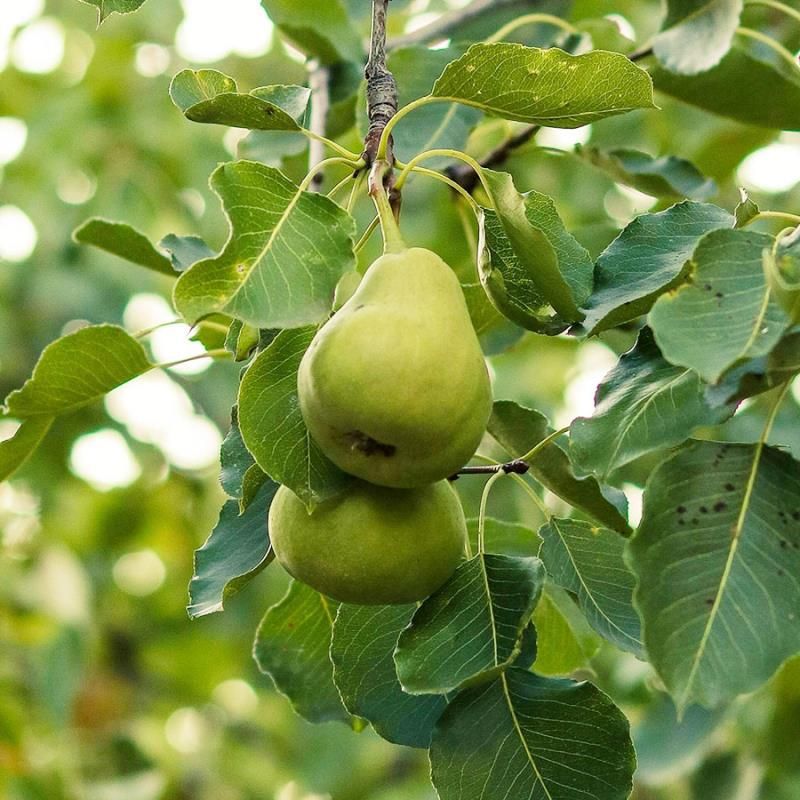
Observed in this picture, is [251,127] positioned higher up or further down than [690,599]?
higher up

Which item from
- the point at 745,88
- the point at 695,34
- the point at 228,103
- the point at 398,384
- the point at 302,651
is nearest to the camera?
the point at 398,384

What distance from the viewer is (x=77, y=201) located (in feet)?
15.1

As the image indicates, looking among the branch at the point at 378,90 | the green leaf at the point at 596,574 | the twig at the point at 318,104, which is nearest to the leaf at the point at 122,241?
the twig at the point at 318,104

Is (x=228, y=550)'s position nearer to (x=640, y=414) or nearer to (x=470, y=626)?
(x=470, y=626)

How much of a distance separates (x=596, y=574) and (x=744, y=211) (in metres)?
0.43

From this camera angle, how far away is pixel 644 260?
1.33 m

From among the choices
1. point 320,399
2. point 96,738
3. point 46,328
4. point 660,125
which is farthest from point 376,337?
point 46,328

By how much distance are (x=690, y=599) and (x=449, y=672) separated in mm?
267

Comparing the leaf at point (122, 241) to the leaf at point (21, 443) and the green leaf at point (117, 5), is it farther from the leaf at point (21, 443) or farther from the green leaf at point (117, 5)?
the green leaf at point (117, 5)

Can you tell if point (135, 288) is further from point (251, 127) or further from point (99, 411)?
point (251, 127)

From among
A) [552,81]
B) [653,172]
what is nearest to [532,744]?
[552,81]

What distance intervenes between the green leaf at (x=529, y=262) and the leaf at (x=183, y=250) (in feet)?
1.66

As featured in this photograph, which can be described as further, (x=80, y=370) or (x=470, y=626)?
(x=80, y=370)

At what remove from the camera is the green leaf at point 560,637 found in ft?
5.63
